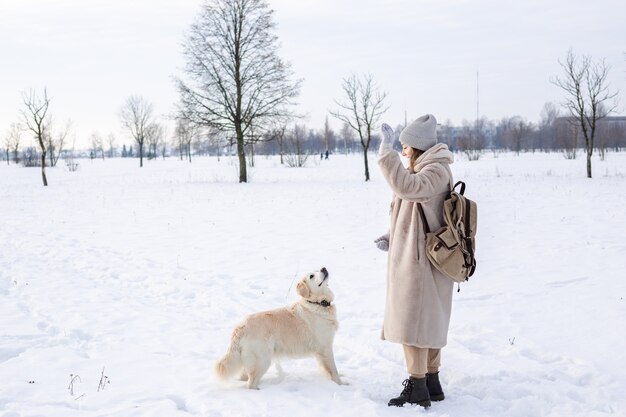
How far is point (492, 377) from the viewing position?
13.2ft

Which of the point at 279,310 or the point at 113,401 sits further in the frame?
the point at 279,310

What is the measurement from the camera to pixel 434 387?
3.65 meters

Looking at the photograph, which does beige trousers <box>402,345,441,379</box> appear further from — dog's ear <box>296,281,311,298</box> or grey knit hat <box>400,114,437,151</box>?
grey knit hat <box>400,114,437,151</box>

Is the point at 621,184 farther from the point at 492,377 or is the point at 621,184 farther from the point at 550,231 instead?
the point at 492,377

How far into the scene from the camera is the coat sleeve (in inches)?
124

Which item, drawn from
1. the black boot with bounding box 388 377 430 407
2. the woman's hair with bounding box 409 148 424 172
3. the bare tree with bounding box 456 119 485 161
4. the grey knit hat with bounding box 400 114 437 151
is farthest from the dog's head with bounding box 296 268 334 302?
the bare tree with bounding box 456 119 485 161

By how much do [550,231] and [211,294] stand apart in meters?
7.41

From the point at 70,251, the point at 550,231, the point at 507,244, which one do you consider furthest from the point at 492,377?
the point at 70,251

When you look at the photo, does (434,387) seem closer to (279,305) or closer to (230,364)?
(230,364)

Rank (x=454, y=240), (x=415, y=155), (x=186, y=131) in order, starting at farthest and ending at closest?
(x=186, y=131) → (x=415, y=155) → (x=454, y=240)

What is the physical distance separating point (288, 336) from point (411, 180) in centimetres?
167

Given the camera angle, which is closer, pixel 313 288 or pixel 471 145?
pixel 313 288

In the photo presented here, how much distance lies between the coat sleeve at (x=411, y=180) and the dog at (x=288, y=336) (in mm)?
1168

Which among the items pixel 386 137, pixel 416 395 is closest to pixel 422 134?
pixel 386 137
